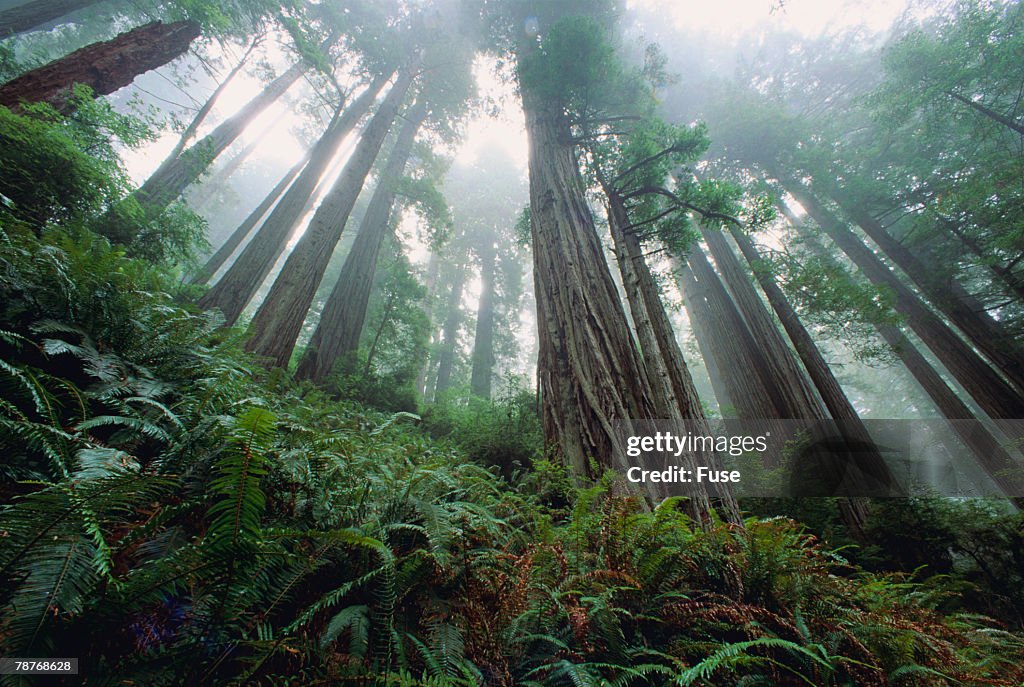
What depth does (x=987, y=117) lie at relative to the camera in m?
7.00

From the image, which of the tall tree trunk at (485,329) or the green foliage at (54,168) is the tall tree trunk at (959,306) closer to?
the tall tree trunk at (485,329)

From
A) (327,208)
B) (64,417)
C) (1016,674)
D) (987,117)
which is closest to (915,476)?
(1016,674)

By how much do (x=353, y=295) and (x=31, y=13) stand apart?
8496 millimetres

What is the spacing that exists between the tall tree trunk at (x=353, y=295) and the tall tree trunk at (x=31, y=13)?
6727 millimetres

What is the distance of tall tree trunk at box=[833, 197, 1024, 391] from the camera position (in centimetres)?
639

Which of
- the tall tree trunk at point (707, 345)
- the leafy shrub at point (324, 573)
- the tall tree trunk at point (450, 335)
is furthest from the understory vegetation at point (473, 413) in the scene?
the tall tree trunk at point (450, 335)

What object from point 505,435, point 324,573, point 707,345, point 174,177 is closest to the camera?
point 324,573

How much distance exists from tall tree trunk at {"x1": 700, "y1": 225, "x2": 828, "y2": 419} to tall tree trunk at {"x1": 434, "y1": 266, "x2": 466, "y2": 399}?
30.3ft

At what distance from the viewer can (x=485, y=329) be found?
14.3 metres

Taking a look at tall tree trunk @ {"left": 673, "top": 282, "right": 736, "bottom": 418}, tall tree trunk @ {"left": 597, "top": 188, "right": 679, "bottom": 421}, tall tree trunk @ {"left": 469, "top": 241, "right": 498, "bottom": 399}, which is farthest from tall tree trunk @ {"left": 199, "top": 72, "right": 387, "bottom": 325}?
tall tree trunk @ {"left": 673, "top": 282, "right": 736, "bottom": 418}

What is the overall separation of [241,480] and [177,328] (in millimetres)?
2326

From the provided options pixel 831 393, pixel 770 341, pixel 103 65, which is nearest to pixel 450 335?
pixel 770 341

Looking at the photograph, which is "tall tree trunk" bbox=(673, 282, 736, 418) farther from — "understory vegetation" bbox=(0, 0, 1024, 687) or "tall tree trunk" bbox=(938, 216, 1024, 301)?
"tall tree trunk" bbox=(938, 216, 1024, 301)

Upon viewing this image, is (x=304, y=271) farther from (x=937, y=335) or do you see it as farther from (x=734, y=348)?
(x=937, y=335)
